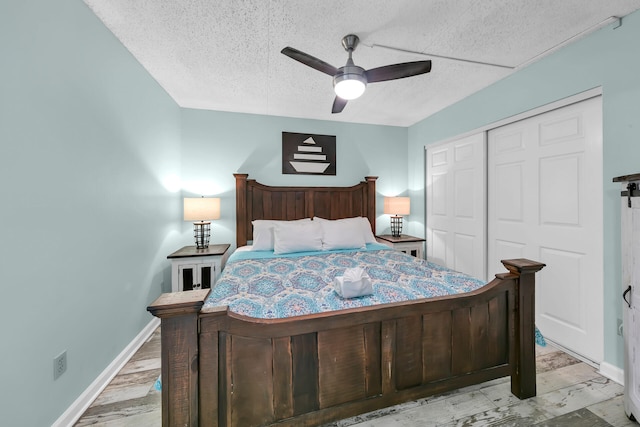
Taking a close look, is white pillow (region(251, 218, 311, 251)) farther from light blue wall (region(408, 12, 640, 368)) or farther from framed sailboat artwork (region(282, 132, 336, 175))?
light blue wall (region(408, 12, 640, 368))

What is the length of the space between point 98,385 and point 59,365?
1.34ft

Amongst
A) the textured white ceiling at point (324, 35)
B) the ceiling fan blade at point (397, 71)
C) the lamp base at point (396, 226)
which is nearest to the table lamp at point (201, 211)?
the textured white ceiling at point (324, 35)

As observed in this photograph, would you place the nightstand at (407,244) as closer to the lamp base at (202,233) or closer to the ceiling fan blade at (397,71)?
the ceiling fan blade at (397,71)

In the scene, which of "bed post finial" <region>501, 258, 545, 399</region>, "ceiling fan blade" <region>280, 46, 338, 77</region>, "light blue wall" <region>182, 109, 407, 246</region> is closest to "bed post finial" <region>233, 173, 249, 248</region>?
"light blue wall" <region>182, 109, 407, 246</region>

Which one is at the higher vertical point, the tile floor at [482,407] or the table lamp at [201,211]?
the table lamp at [201,211]

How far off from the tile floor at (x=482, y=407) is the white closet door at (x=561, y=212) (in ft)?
1.50

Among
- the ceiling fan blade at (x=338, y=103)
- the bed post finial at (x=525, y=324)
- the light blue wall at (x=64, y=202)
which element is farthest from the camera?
the ceiling fan blade at (x=338, y=103)

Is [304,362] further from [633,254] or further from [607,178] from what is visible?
[607,178]

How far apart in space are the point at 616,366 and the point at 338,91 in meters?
2.79

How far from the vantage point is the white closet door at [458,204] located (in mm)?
2910

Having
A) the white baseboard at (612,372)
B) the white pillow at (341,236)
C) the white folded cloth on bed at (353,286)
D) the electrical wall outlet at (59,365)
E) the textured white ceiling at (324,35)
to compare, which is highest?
the textured white ceiling at (324,35)

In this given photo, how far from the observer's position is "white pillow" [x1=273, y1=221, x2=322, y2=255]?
2768 mm

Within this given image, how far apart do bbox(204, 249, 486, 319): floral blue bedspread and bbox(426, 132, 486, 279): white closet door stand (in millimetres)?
1103

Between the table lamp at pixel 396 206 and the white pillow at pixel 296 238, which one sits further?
the table lamp at pixel 396 206
